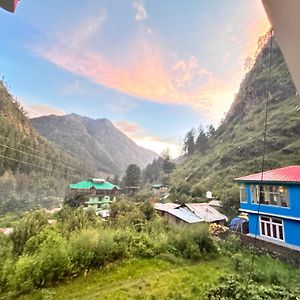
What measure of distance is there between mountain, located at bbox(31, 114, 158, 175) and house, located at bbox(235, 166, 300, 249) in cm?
1308

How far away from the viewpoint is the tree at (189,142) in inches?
964

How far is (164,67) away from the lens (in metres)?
5.41

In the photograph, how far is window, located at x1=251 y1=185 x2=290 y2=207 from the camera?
5.20 m

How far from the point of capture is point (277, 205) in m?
5.38

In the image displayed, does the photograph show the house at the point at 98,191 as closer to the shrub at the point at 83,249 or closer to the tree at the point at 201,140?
the shrub at the point at 83,249

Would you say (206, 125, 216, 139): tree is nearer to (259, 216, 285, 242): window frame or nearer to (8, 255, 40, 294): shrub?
(259, 216, 285, 242): window frame

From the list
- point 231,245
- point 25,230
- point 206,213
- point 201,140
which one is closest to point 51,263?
point 25,230

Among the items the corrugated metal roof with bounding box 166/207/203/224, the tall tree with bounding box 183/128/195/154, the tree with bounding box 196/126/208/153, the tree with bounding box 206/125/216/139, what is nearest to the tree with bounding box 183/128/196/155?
the tall tree with bounding box 183/128/195/154

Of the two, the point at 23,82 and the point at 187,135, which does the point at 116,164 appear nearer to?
the point at 187,135

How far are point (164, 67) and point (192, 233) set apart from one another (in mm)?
4226

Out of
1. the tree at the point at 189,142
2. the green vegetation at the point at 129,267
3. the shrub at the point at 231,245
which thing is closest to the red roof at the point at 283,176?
the shrub at the point at 231,245

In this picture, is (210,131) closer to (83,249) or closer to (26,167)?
(26,167)

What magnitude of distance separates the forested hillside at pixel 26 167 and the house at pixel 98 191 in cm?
122

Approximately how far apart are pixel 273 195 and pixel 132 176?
484 inches
